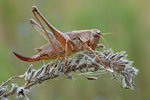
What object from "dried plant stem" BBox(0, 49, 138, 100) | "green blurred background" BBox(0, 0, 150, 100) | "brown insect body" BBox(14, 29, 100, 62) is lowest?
"dried plant stem" BBox(0, 49, 138, 100)

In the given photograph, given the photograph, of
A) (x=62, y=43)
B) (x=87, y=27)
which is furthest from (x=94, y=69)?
(x=87, y=27)

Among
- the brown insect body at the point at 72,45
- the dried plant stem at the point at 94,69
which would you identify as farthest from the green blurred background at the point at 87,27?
the dried plant stem at the point at 94,69

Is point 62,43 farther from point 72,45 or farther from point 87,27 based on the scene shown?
point 87,27

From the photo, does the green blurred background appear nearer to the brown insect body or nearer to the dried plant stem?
the brown insect body

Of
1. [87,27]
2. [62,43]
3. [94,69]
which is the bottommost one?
[94,69]

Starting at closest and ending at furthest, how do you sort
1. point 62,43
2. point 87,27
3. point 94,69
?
1. point 94,69
2. point 62,43
3. point 87,27

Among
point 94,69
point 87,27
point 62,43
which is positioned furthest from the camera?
point 87,27

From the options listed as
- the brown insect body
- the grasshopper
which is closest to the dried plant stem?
the grasshopper

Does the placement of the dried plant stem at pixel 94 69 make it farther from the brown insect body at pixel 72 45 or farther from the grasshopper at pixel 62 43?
the brown insect body at pixel 72 45
